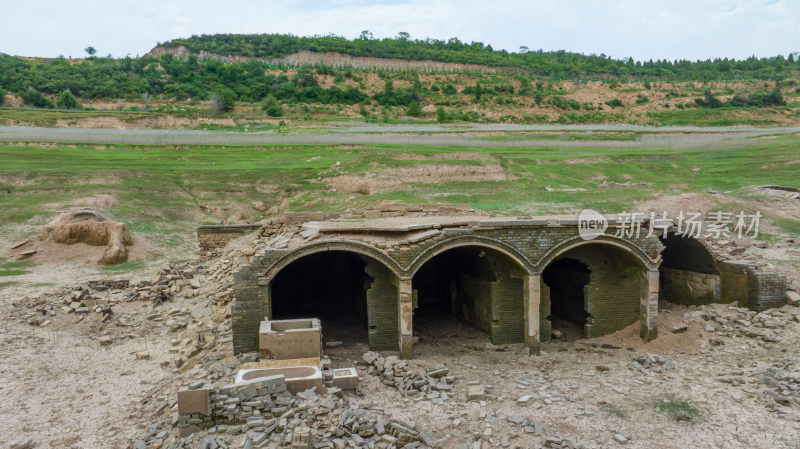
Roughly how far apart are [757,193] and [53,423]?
1275 inches

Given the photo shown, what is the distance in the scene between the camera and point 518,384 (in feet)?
42.9

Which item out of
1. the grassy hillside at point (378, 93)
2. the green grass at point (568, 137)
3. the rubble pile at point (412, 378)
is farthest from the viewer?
the grassy hillside at point (378, 93)

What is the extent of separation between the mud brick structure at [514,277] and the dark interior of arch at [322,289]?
0.31 meters

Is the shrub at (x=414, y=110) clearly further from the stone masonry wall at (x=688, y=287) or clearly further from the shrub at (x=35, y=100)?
the stone masonry wall at (x=688, y=287)

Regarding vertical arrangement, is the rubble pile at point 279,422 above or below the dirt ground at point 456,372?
above

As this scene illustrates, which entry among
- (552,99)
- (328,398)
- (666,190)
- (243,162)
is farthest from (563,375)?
(552,99)

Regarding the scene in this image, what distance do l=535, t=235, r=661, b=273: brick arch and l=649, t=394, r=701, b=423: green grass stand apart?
4646mm

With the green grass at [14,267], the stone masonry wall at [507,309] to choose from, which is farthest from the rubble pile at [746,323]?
the green grass at [14,267]

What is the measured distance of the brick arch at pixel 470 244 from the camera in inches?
577

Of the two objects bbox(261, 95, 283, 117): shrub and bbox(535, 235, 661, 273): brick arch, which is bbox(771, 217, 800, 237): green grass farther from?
bbox(261, 95, 283, 117): shrub

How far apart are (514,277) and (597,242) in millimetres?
2626

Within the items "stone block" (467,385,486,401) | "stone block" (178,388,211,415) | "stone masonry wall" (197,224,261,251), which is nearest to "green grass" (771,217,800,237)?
"stone block" (467,385,486,401)

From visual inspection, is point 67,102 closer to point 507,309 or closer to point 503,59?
point 507,309

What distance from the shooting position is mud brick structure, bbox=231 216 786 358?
14.5m
